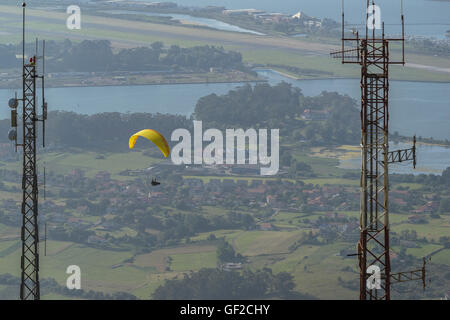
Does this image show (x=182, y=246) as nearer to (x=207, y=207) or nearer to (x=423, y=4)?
(x=207, y=207)

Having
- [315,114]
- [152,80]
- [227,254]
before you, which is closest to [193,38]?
[152,80]

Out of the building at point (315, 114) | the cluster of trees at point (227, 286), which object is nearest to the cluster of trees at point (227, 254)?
the cluster of trees at point (227, 286)

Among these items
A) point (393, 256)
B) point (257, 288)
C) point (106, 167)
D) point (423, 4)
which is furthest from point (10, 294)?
point (423, 4)

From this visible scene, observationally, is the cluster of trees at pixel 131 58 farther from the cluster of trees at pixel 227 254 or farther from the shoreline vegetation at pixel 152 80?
the cluster of trees at pixel 227 254

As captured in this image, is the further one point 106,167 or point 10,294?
point 106,167

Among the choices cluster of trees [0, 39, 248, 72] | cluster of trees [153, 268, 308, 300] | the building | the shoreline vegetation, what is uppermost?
cluster of trees [0, 39, 248, 72]

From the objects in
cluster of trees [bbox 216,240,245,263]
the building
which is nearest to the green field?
the building

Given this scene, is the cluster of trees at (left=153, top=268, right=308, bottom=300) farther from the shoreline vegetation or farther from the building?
the shoreline vegetation
